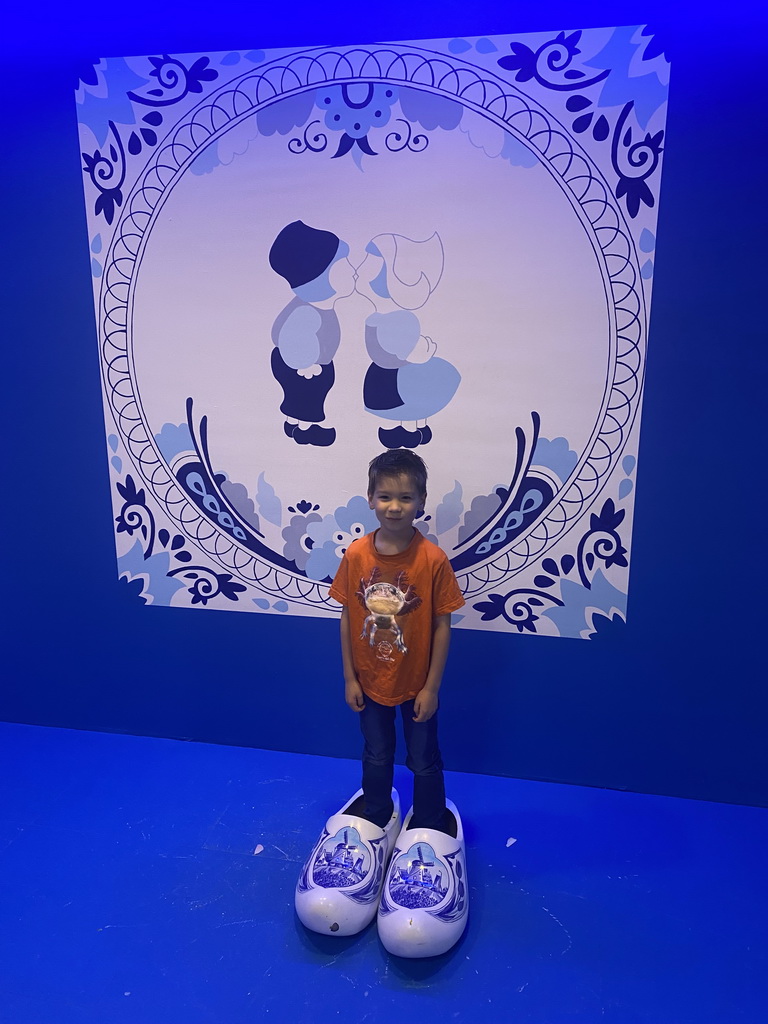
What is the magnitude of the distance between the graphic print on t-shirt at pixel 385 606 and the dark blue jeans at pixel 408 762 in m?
0.17

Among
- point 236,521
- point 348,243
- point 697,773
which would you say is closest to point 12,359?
point 236,521

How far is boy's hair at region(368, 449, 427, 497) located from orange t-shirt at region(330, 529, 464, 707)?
0.52ft

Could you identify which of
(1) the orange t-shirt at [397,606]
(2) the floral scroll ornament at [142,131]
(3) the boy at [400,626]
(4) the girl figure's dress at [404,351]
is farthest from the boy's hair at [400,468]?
(2) the floral scroll ornament at [142,131]

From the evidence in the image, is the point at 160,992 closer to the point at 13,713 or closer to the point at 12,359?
the point at 13,713

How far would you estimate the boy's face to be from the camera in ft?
5.27

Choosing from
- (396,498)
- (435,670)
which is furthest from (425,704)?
(396,498)

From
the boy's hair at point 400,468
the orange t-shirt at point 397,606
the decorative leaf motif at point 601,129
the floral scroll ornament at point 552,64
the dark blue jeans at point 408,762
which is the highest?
the floral scroll ornament at point 552,64

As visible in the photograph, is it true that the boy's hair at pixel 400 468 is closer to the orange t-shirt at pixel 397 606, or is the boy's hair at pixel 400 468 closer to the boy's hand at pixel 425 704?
the orange t-shirt at pixel 397 606

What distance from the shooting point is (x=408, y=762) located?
1.83 metres

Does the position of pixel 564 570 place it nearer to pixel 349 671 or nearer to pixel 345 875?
pixel 349 671

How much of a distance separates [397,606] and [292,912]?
0.76m

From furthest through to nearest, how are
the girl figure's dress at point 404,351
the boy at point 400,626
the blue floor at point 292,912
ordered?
the girl figure's dress at point 404,351 → the boy at point 400,626 → the blue floor at point 292,912

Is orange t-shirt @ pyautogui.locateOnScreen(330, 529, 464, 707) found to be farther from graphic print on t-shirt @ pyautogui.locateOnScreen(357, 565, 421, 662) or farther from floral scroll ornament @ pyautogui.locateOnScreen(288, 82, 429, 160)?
floral scroll ornament @ pyautogui.locateOnScreen(288, 82, 429, 160)

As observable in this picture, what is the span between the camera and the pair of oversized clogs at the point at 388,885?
59.6 inches
